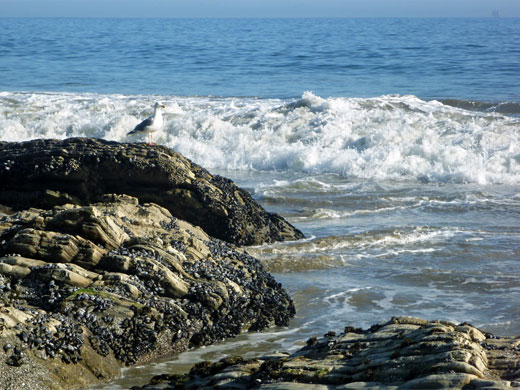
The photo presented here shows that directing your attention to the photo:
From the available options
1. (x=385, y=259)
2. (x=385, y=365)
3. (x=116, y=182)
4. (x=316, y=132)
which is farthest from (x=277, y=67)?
(x=385, y=365)

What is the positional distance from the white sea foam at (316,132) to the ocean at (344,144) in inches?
2.8

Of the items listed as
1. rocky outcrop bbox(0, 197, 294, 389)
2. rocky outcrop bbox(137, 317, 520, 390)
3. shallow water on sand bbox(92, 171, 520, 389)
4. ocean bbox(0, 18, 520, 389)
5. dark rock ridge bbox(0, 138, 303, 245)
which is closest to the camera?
rocky outcrop bbox(137, 317, 520, 390)

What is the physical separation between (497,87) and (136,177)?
24.9m

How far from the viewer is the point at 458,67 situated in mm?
38562

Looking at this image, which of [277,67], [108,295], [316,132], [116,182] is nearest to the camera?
[108,295]

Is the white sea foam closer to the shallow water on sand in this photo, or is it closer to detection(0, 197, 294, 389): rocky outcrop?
the shallow water on sand

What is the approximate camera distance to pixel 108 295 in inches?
289

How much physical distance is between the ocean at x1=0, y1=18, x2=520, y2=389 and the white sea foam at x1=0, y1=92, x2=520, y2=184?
71mm

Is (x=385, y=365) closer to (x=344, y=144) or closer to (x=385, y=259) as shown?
(x=385, y=259)

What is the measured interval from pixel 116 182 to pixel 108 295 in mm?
3617

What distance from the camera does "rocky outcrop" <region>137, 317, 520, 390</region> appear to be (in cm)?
491

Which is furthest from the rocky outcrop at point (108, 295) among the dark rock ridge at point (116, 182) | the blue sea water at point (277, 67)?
the blue sea water at point (277, 67)

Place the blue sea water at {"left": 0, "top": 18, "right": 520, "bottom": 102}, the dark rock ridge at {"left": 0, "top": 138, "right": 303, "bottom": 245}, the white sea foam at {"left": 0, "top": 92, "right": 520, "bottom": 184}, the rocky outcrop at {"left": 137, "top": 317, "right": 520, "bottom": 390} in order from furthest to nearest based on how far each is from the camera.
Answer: the blue sea water at {"left": 0, "top": 18, "right": 520, "bottom": 102} → the white sea foam at {"left": 0, "top": 92, "right": 520, "bottom": 184} → the dark rock ridge at {"left": 0, "top": 138, "right": 303, "bottom": 245} → the rocky outcrop at {"left": 137, "top": 317, "right": 520, "bottom": 390}

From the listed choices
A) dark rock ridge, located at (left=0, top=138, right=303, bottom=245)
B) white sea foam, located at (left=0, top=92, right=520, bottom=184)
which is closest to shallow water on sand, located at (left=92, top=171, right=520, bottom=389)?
dark rock ridge, located at (left=0, top=138, right=303, bottom=245)
